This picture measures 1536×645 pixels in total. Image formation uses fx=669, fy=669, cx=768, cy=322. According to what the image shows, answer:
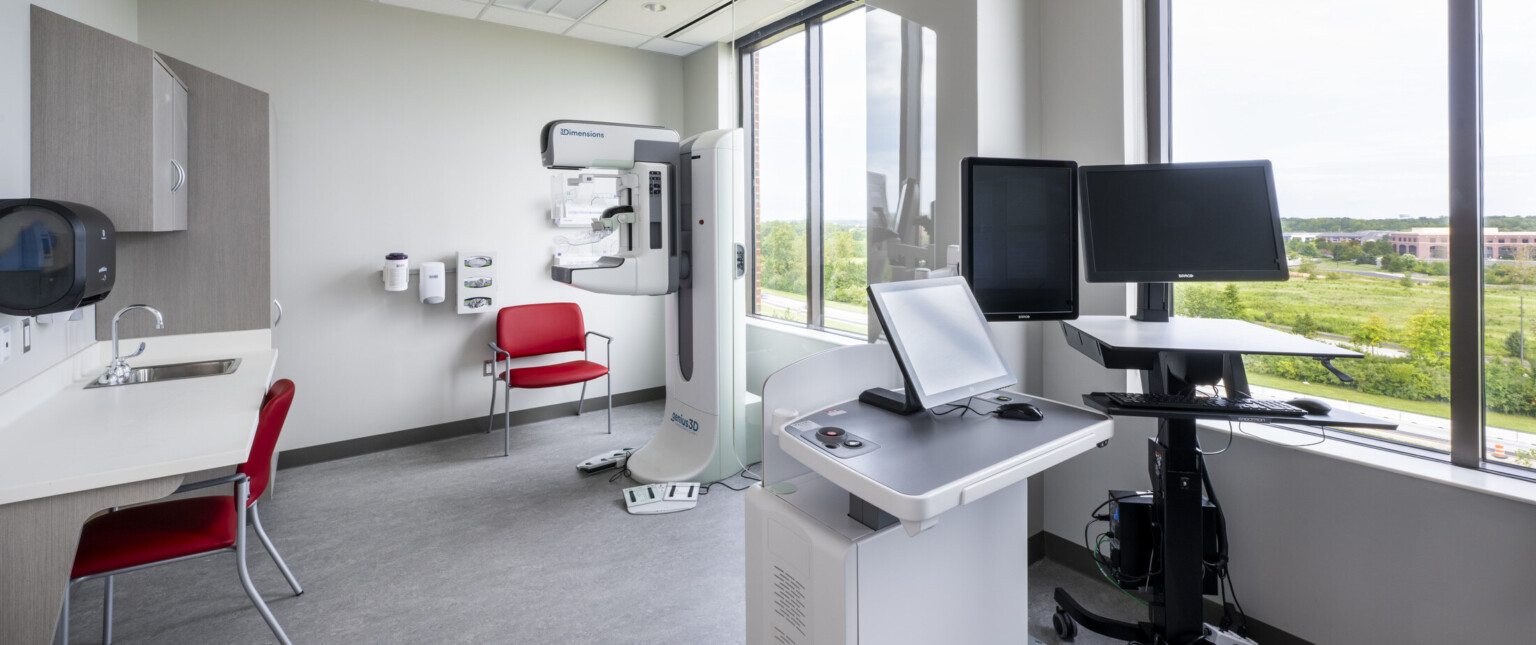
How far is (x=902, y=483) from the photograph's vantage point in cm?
134

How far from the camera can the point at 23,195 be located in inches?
83.4

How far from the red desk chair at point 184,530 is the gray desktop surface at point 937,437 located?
162cm

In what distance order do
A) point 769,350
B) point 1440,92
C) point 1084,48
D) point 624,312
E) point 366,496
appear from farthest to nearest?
point 624,312, point 769,350, point 366,496, point 1084,48, point 1440,92

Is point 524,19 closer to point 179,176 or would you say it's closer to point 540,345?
point 540,345

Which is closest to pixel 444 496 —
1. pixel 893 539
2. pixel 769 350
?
pixel 769 350

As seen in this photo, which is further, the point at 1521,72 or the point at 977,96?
the point at 977,96

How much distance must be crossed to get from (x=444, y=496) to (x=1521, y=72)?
4321mm

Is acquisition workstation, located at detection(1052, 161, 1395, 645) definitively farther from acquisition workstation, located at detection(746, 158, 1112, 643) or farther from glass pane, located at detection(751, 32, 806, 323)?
glass pane, located at detection(751, 32, 806, 323)

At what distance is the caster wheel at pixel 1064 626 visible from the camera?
2205 millimetres

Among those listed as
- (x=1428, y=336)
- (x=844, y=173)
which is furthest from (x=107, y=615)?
(x=1428, y=336)

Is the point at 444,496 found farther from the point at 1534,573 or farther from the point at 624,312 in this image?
the point at 1534,573

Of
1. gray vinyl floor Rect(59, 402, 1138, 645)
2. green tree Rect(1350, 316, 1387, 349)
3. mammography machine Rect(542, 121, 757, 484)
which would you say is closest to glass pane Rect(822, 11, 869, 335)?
mammography machine Rect(542, 121, 757, 484)

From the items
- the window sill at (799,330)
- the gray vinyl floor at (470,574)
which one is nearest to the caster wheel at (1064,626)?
the gray vinyl floor at (470,574)

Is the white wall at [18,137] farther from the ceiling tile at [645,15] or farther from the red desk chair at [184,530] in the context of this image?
the ceiling tile at [645,15]
